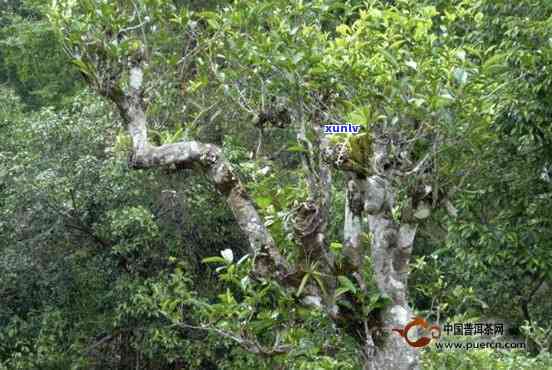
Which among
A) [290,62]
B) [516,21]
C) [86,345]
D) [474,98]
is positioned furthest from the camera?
[86,345]

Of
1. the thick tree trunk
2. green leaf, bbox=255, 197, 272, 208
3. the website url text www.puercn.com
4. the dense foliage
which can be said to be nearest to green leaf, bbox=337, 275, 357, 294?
the dense foliage

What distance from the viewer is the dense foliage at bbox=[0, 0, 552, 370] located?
332 centimetres

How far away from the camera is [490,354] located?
12.6ft

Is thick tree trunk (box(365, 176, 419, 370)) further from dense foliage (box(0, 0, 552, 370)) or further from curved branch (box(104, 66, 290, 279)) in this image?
curved branch (box(104, 66, 290, 279))

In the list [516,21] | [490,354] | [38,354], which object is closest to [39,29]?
[38,354]

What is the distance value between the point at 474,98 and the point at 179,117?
3.40 m

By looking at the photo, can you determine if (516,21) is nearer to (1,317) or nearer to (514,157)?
(514,157)

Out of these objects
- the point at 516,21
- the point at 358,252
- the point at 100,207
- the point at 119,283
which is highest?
the point at 516,21

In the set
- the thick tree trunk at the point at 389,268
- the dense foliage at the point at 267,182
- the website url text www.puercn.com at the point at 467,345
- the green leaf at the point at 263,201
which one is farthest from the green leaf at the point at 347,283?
the website url text www.puercn.com at the point at 467,345

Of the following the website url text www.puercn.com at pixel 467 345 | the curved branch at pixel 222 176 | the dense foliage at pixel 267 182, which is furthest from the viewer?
the website url text www.puercn.com at pixel 467 345

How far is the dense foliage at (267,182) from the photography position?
3316mm

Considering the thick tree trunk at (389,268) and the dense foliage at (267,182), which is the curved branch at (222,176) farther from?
the thick tree trunk at (389,268)

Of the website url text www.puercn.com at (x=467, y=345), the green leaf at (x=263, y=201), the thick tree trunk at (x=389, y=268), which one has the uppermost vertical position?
the green leaf at (x=263, y=201)

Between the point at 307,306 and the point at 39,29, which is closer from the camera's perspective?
the point at 307,306
